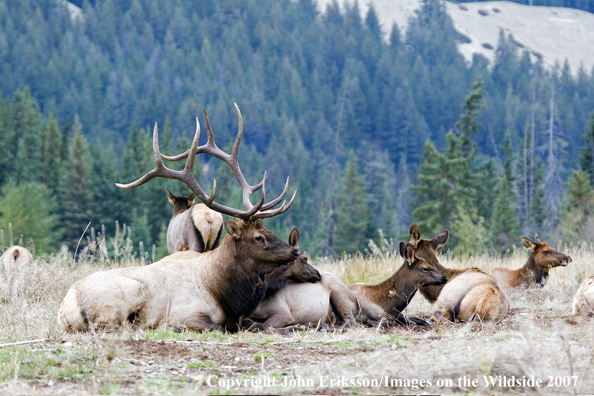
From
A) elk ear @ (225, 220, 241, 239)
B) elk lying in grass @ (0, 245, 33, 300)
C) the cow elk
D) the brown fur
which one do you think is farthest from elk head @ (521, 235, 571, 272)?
elk lying in grass @ (0, 245, 33, 300)

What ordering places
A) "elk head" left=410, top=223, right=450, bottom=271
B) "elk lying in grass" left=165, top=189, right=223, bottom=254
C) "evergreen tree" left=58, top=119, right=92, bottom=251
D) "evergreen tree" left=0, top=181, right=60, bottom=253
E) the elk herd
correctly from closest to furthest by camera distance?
the elk herd < "elk head" left=410, top=223, right=450, bottom=271 < "elk lying in grass" left=165, top=189, right=223, bottom=254 < "evergreen tree" left=0, top=181, right=60, bottom=253 < "evergreen tree" left=58, top=119, right=92, bottom=251

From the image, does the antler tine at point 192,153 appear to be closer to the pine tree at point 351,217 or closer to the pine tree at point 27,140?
the pine tree at point 351,217

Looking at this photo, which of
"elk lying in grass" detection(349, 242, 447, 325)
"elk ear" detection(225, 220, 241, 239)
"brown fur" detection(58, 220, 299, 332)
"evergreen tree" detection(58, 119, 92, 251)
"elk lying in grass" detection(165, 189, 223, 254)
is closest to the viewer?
"brown fur" detection(58, 220, 299, 332)

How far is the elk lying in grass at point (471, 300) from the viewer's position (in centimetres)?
979

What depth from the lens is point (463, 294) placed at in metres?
10.2

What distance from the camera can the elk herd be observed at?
8492 millimetres

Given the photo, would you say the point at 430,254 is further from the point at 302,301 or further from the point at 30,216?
the point at 30,216

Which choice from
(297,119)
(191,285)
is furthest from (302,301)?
(297,119)

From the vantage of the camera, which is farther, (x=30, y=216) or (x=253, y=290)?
(x=30, y=216)

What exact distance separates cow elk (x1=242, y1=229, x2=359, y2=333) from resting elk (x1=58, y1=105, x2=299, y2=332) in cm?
35

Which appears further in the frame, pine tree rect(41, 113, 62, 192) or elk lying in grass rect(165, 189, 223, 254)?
pine tree rect(41, 113, 62, 192)

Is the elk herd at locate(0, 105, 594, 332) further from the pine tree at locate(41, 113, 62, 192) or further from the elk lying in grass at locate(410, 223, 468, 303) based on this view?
the pine tree at locate(41, 113, 62, 192)

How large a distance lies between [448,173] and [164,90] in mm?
84365

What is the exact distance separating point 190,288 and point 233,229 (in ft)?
2.81
